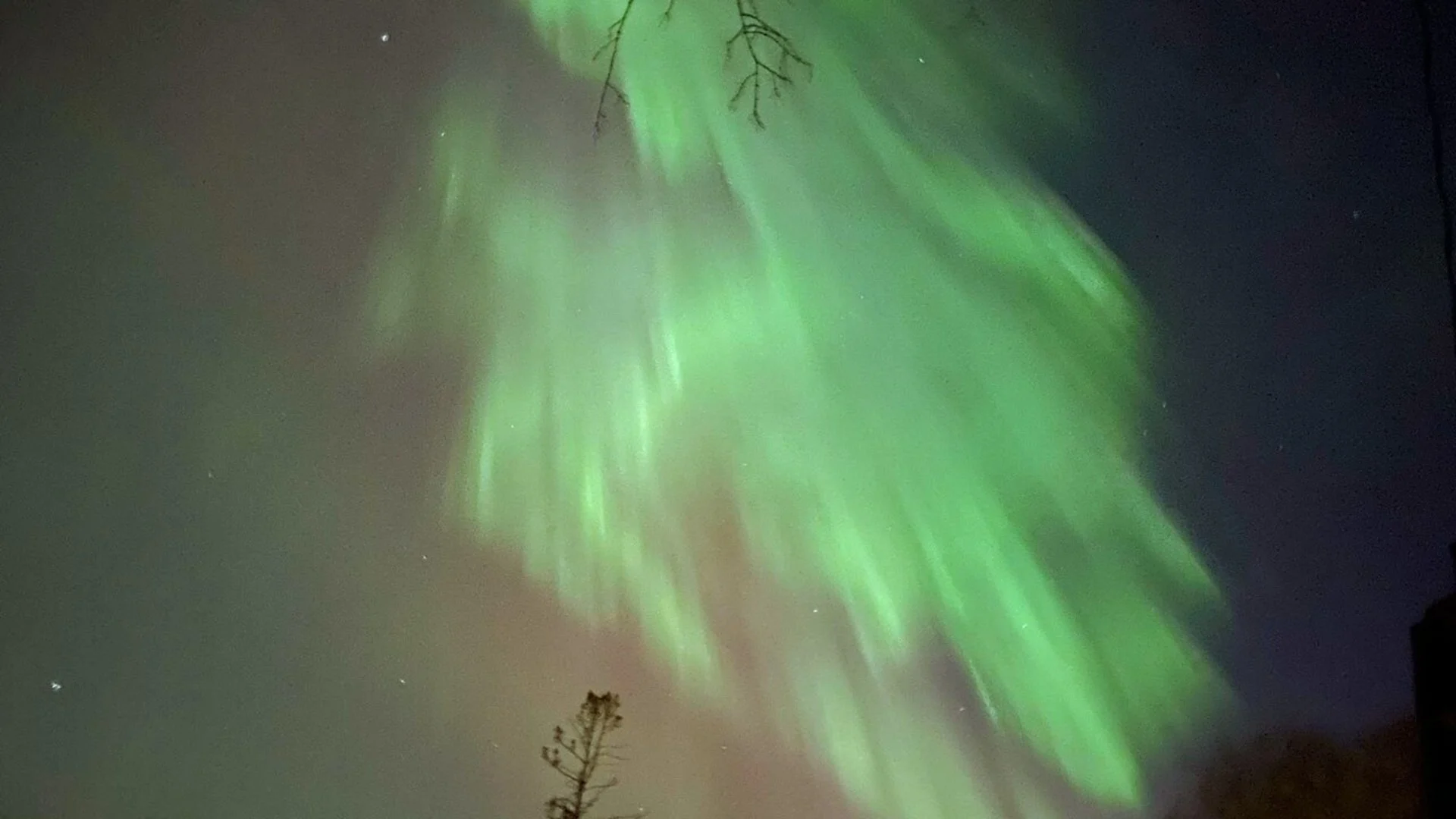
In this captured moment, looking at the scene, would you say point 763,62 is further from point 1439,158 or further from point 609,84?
point 1439,158

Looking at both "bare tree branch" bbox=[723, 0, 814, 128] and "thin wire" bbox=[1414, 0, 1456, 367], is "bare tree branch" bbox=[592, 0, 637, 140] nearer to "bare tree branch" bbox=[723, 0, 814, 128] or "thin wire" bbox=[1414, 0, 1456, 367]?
"bare tree branch" bbox=[723, 0, 814, 128]

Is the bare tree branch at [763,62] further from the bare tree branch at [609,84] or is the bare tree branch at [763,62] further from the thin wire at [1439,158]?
the thin wire at [1439,158]

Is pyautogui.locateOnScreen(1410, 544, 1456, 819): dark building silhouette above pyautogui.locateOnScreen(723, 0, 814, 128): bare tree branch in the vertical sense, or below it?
below

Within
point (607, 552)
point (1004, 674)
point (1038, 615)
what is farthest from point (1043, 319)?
point (607, 552)

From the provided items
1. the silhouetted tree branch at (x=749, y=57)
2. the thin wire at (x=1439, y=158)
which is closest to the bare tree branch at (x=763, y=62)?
the silhouetted tree branch at (x=749, y=57)

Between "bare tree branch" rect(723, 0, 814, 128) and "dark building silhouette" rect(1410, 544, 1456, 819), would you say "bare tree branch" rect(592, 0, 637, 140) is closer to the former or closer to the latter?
"bare tree branch" rect(723, 0, 814, 128)

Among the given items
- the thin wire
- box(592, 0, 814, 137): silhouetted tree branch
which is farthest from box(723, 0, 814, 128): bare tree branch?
the thin wire
